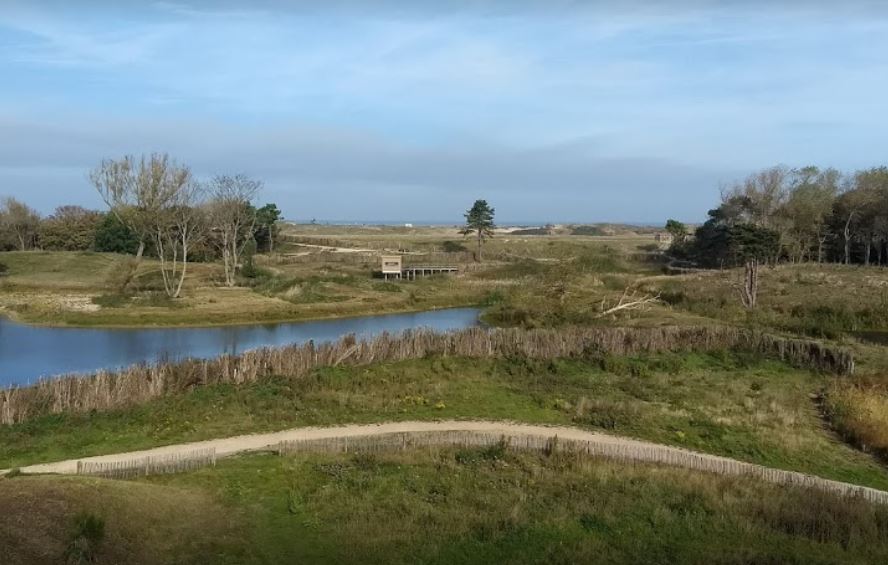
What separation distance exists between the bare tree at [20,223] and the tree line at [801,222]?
209 ft

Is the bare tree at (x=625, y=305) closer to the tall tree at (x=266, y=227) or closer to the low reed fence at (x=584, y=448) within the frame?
the low reed fence at (x=584, y=448)

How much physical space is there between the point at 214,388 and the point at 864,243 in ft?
191

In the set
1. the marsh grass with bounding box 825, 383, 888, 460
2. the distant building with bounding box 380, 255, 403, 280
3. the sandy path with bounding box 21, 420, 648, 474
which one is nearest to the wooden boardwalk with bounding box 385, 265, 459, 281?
the distant building with bounding box 380, 255, 403, 280

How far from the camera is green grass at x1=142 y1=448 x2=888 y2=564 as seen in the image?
10758mm

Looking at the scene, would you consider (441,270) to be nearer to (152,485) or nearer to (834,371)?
(834,371)

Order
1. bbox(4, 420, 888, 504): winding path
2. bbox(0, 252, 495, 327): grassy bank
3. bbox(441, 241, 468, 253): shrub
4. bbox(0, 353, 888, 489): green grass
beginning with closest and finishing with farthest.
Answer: bbox(4, 420, 888, 504): winding path < bbox(0, 353, 888, 489): green grass < bbox(0, 252, 495, 327): grassy bank < bbox(441, 241, 468, 253): shrub

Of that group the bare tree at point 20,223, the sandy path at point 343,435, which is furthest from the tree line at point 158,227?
the sandy path at point 343,435

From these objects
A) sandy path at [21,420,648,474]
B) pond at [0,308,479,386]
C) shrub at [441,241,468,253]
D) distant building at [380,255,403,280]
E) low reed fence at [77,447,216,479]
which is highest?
shrub at [441,241,468,253]

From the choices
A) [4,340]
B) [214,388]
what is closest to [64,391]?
[214,388]

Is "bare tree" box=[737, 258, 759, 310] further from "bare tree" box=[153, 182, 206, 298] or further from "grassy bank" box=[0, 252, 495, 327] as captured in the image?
"bare tree" box=[153, 182, 206, 298]

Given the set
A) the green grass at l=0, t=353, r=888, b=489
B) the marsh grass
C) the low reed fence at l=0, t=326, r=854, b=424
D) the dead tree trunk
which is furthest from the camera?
the dead tree trunk

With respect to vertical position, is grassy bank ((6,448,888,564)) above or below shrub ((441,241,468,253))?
below

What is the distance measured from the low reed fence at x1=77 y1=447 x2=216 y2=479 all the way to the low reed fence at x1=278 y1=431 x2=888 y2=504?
65.1 inches

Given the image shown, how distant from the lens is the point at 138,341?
33.8 meters
